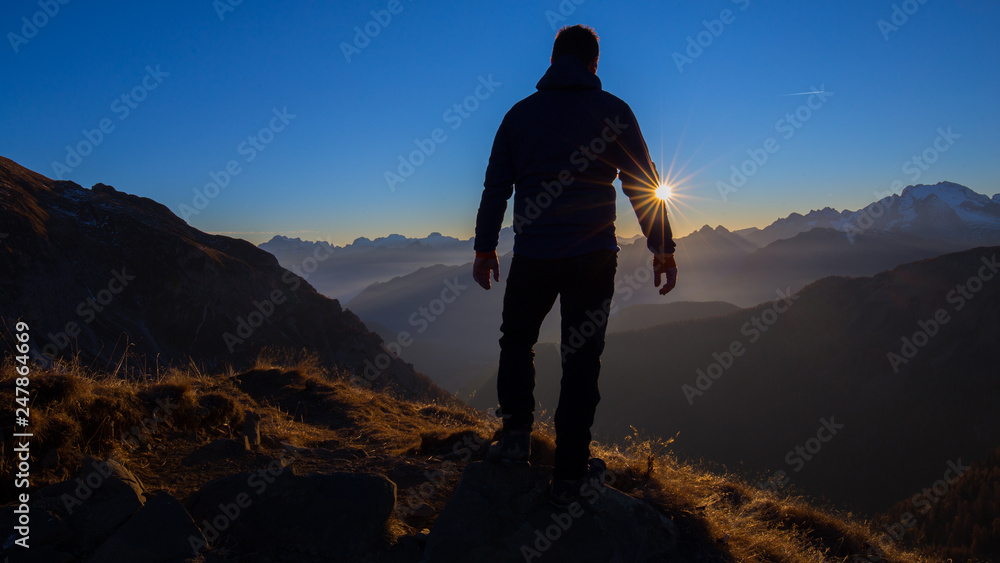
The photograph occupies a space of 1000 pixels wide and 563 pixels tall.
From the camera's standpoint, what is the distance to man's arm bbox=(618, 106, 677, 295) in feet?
11.6

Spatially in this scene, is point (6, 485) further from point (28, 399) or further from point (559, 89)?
point (559, 89)

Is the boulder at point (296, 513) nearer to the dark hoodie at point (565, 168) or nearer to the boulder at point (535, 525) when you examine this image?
the boulder at point (535, 525)

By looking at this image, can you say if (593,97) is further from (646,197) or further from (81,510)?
(81,510)

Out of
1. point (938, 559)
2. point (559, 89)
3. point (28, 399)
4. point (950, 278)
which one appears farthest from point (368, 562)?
point (950, 278)

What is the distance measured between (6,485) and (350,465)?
7.77ft

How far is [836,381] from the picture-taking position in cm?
12612

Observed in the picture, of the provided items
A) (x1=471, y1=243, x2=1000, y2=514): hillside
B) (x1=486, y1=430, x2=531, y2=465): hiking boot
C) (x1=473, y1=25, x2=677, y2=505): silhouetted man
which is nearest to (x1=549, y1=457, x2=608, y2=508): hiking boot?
(x1=473, y1=25, x2=677, y2=505): silhouetted man

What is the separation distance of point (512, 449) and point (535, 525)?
0.58 meters

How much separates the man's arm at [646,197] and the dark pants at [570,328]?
455 millimetres

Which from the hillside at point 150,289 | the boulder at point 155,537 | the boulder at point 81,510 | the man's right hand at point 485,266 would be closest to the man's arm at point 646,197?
the man's right hand at point 485,266

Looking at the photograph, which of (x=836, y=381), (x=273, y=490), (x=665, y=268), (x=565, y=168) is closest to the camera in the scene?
(x=273, y=490)

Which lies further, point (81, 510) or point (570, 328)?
point (570, 328)

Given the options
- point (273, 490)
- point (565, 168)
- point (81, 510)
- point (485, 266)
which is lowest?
point (81, 510)

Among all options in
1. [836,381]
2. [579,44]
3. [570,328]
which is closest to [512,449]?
[570,328]
